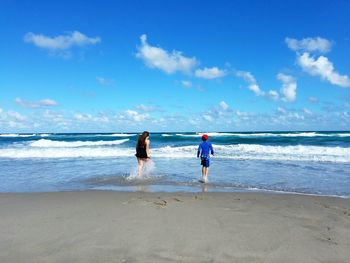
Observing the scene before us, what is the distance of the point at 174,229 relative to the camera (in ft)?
16.5

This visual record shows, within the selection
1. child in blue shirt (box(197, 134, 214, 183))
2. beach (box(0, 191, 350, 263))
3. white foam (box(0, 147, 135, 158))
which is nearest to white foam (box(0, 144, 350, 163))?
white foam (box(0, 147, 135, 158))

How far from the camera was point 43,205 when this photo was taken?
279 inches

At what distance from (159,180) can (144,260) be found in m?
7.50

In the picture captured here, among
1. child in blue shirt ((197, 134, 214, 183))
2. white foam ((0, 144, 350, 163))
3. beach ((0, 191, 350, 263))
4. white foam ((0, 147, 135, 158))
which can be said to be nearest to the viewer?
beach ((0, 191, 350, 263))

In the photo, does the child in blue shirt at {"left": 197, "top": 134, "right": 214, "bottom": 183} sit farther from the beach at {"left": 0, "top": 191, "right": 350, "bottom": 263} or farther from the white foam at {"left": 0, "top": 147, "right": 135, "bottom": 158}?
the white foam at {"left": 0, "top": 147, "right": 135, "bottom": 158}

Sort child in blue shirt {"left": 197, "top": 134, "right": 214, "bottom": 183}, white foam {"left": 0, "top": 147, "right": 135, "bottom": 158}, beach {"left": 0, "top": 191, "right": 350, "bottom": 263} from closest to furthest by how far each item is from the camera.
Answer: beach {"left": 0, "top": 191, "right": 350, "bottom": 263}, child in blue shirt {"left": 197, "top": 134, "right": 214, "bottom": 183}, white foam {"left": 0, "top": 147, "right": 135, "bottom": 158}

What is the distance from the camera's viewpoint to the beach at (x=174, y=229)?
4074 millimetres

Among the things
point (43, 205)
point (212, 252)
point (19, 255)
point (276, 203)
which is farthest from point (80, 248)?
point (276, 203)

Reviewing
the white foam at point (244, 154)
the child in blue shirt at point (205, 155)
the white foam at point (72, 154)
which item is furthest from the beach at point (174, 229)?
the white foam at point (72, 154)

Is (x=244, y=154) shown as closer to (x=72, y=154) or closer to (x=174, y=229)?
(x=72, y=154)

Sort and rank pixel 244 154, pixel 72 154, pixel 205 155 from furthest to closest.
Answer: pixel 72 154
pixel 244 154
pixel 205 155

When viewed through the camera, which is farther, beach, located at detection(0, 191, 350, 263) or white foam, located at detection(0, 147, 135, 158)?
white foam, located at detection(0, 147, 135, 158)

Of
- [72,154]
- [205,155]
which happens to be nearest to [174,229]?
[205,155]

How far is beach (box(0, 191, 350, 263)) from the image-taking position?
4074mm
